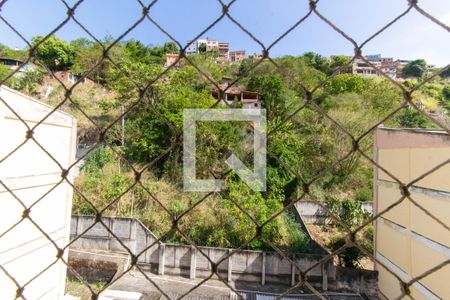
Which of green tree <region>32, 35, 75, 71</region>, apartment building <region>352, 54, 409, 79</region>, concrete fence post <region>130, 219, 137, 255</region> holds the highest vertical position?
green tree <region>32, 35, 75, 71</region>

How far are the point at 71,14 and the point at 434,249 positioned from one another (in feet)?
11.7

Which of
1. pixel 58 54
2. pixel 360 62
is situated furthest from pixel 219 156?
pixel 58 54

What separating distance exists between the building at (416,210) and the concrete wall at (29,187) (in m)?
2.40

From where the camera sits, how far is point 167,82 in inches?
319

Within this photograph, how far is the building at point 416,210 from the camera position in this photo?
280 centimetres

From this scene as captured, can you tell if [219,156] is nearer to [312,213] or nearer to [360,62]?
[312,213]

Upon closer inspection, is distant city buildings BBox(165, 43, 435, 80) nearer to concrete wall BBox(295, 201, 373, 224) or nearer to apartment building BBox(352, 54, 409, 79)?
apartment building BBox(352, 54, 409, 79)

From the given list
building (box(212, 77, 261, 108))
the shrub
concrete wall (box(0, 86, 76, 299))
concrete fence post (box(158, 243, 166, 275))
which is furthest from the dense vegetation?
concrete wall (box(0, 86, 76, 299))

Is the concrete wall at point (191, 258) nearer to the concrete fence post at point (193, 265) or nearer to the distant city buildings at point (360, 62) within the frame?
the concrete fence post at point (193, 265)

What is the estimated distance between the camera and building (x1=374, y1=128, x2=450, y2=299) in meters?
2.80

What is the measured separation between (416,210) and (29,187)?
3.58 meters

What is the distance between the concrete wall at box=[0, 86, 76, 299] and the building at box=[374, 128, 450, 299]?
2.40m

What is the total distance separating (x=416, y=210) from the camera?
330 cm

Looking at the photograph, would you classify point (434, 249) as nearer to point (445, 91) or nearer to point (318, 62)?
point (318, 62)
